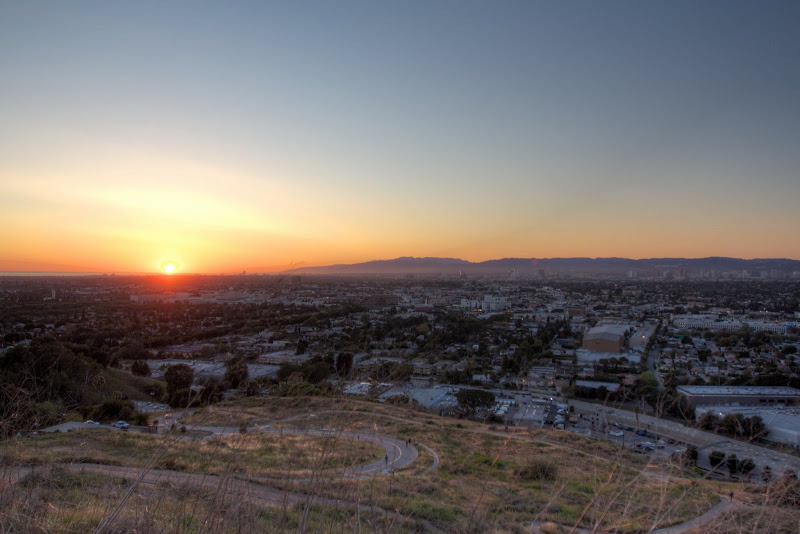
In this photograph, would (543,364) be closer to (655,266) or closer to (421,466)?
(421,466)

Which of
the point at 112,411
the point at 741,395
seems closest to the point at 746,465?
the point at 741,395

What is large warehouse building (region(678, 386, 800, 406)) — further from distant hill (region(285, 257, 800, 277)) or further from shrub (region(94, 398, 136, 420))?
distant hill (region(285, 257, 800, 277))

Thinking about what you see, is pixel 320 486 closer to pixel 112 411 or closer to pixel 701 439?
pixel 701 439

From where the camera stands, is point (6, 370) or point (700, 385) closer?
point (6, 370)

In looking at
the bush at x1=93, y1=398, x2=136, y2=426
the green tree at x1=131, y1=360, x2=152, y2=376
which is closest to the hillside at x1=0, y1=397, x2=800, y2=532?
the bush at x1=93, y1=398, x2=136, y2=426

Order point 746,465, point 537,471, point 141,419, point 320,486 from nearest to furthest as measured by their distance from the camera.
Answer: point 320,486 < point 746,465 < point 537,471 < point 141,419

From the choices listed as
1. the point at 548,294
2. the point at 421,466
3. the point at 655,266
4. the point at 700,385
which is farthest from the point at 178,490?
the point at 655,266
